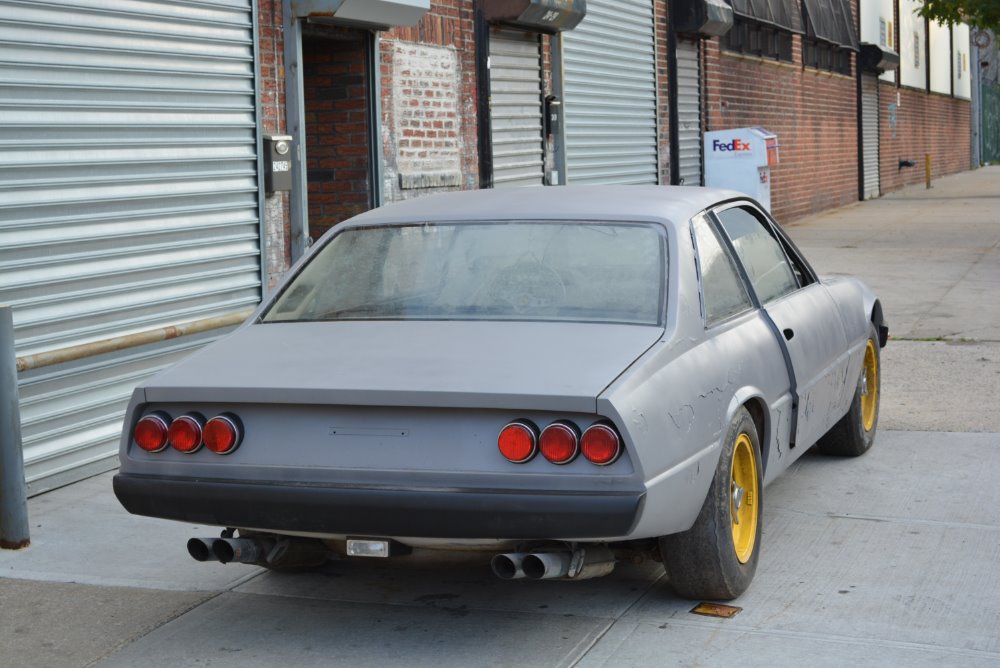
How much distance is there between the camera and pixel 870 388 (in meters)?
7.45

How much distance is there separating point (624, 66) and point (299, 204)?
24.2ft

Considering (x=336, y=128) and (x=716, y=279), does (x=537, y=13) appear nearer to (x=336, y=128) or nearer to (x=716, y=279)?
(x=336, y=128)

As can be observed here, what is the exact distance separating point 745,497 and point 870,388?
2619 millimetres

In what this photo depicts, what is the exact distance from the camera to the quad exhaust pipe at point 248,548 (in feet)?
14.9

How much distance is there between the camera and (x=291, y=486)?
4277 millimetres

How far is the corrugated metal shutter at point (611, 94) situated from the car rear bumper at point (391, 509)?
1046 centimetres

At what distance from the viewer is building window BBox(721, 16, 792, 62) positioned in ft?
68.3

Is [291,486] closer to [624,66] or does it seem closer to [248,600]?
[248,600]

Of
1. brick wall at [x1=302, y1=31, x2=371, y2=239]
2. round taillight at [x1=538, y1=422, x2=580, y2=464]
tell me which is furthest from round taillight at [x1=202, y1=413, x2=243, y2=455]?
brick wall at [x1=302, y1=31, x2=371, y2=239]

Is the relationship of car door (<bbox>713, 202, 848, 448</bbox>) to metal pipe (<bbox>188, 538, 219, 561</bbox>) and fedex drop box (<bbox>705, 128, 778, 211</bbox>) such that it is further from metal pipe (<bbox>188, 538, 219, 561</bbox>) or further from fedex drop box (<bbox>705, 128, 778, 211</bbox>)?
fedex drop box (<bbox>705, 128, 778, 211</bbox>)

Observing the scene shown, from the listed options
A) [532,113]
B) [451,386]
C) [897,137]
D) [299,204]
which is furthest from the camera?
[897,137]

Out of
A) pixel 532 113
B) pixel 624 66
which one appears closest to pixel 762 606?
pixel 532 113

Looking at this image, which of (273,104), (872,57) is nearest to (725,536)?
(273,104)

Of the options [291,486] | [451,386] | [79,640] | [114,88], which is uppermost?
[114,88]
